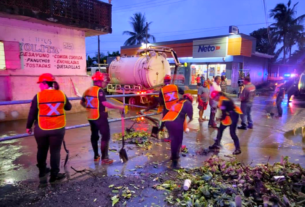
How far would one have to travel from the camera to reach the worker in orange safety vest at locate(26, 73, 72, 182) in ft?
11.7

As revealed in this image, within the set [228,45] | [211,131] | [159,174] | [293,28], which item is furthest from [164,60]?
[293,28]

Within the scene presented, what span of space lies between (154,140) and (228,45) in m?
17.4

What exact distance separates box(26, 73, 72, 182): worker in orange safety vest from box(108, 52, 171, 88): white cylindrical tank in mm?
7807

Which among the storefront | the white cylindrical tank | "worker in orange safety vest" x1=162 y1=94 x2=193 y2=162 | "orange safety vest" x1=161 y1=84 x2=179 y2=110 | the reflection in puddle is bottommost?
the reflection in puddle

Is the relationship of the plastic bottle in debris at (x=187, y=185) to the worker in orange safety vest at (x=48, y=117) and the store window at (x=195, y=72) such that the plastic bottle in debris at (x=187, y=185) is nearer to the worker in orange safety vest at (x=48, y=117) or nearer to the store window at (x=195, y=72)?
the worker in orange safety vest at (x=48, y=117)

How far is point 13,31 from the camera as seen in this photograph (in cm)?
841

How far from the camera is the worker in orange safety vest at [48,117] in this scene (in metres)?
3.56

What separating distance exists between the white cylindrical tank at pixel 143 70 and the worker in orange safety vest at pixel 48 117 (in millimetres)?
7807

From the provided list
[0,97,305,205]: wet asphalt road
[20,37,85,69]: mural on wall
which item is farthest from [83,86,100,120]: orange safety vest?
[20,37,85,69]: mural on wall

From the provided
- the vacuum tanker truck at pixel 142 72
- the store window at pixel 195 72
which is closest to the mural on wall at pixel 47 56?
the vacuum tanker truck at pixel 142 72

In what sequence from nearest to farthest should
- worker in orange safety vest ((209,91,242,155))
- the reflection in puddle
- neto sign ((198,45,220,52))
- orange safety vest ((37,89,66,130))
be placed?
orange safety vest ((37,89,66,130)) < worker in orange safety vest ((209,91,242,155)) < the reflection in puddle < neto sign ((198,45,220,52))

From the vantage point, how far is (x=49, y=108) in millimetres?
3584

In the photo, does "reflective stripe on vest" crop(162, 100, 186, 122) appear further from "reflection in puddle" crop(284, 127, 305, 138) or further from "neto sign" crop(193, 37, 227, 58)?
"neto sign" crop(193, 37, 227, 58)

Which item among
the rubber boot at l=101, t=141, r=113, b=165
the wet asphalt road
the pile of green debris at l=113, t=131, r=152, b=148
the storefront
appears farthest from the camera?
the storefront
